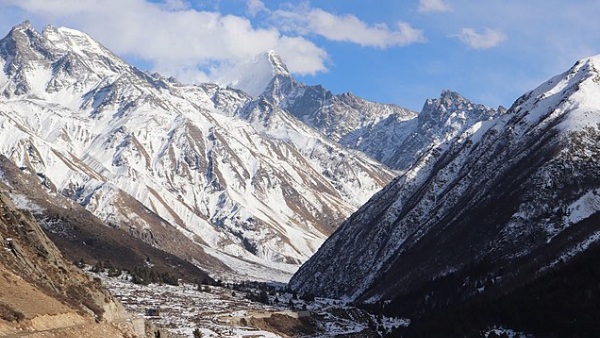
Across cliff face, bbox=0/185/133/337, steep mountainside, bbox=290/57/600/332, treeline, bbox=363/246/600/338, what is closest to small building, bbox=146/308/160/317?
cliff face, bbox=0/185/133/337

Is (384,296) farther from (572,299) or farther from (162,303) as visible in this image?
(572,299)

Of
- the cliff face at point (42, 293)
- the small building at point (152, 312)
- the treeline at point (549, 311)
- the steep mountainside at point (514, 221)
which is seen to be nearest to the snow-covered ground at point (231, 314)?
the small building at point (152, 312)

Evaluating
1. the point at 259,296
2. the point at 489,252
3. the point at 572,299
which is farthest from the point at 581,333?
the point at 259,296

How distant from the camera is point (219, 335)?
92.7 metres

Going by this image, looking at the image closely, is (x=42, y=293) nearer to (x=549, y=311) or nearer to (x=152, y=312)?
(x=549, y=311)

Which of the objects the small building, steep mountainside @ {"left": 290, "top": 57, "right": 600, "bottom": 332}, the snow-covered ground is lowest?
the small building

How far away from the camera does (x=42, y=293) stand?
5422 centimetres

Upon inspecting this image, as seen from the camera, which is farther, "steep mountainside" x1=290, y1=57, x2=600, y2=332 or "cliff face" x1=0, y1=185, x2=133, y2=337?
"steep mountainside" x1=290, y1=57, x2=600, y2=332

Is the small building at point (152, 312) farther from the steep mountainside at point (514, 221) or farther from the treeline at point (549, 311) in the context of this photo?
the steep mountainside at point (514, 221)

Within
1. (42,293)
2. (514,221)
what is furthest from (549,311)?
(514,221)

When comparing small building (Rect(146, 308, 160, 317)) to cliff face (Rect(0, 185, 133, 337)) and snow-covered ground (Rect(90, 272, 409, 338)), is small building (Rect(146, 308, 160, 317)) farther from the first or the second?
cliff face (Rect(0, 185, 133, 337))

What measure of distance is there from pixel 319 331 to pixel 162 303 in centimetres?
2841

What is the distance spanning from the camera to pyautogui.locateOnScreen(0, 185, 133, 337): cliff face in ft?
156

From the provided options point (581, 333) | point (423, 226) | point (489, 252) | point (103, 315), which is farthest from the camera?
point (423, 226)
